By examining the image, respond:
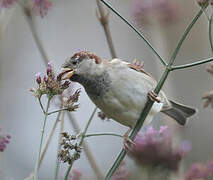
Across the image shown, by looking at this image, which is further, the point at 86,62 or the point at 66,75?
the point at 86,62

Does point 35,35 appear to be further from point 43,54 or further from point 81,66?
point 81,66

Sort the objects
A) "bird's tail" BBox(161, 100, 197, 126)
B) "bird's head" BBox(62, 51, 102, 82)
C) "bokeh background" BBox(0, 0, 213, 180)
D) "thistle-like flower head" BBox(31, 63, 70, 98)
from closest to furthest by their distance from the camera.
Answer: "thistle-like flower head" BBox(31, 63, 70, 98) → "bird's head" BBox(62, 51, 102, 82) → "bird's tail" BBox(161, 100, 197, 126) → "bokeh background" BBox(0, 0, 213, 180)

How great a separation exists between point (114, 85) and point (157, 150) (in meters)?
0.72

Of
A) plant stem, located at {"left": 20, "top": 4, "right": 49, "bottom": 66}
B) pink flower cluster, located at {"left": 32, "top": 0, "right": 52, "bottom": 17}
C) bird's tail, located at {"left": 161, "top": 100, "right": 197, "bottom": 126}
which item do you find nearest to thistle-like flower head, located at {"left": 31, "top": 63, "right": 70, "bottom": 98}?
plant stem, located at {"left": 20, "top": 4, "right": 49, "bottom": 66}

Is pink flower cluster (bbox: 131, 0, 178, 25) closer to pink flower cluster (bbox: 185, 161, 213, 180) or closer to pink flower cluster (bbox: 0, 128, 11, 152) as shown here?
pink flower cluster (bbox: 185, 161, 213, 180)

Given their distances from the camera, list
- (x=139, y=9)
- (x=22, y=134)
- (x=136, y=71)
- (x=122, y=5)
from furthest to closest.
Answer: (x=122, y=5) → (x=22, y=134) → (x=139, y=9) → (x=136, y=71)

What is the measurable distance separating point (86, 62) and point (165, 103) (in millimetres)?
814

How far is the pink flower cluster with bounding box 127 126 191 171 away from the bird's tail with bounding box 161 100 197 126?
925 millimetres

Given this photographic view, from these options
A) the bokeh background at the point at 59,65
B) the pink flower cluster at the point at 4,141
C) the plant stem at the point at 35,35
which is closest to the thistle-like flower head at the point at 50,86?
the pink flower cluster at the point at 4,141

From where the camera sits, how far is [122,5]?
9.04 m

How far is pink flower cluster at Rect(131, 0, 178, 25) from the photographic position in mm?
3865

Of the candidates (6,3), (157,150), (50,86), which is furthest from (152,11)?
(50,86)

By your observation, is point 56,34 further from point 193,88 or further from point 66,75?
point 66,75

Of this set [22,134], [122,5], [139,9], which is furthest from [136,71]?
[122,5]
